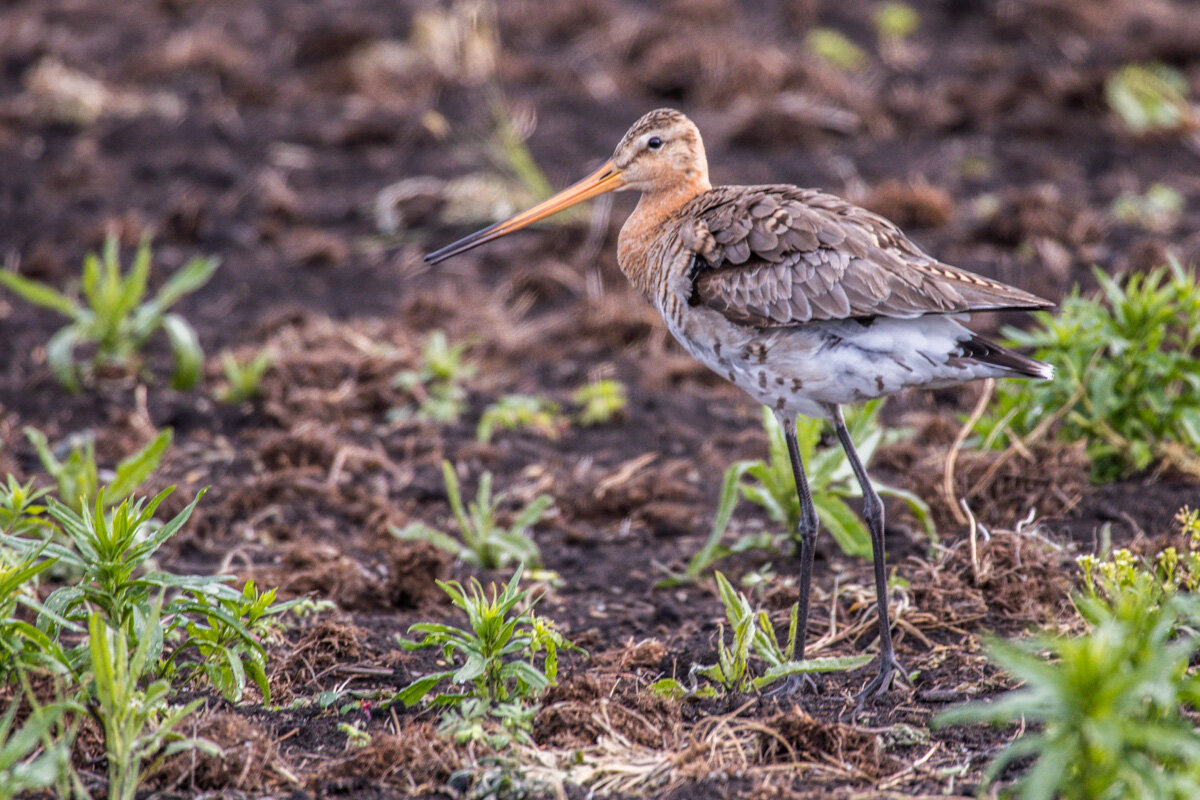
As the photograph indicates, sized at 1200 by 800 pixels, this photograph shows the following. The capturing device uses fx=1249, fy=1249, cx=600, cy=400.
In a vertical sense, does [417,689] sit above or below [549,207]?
below

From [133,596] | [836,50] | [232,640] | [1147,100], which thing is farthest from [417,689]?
[836,50]

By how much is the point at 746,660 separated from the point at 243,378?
364 centimetres

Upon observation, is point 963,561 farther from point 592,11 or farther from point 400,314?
point 592,11

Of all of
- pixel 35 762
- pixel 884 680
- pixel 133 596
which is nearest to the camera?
pixel 35 762

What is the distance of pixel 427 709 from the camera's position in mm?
3727

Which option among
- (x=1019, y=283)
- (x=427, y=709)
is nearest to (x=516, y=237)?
(x=1019, y=283)

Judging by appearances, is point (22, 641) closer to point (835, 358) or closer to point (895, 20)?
point (835, 358)

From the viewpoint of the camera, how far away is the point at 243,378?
21.5 ft

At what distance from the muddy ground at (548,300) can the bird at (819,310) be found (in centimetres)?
67

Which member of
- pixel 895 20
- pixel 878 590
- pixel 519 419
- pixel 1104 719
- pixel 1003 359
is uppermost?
pixel 1003 359

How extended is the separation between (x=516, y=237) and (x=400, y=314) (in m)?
1.34

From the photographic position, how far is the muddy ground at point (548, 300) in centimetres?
366

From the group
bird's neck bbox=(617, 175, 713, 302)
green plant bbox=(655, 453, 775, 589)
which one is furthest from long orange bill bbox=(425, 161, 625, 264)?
green plant bbox=(655, 453, 775, 589)

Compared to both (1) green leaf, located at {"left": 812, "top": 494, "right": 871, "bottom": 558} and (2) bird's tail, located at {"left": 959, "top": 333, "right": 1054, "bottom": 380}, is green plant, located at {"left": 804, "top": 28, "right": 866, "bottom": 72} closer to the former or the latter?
(1) green leaf, located at {"left": 812, "top": 494, "right": 871, "bottom": 558}
